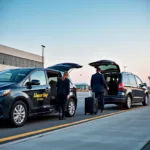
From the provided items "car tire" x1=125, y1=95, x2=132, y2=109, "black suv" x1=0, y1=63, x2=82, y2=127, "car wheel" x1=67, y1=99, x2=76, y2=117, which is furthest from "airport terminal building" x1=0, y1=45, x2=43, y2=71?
"black suv" x1=0, y1=63, x2=82, y2=127

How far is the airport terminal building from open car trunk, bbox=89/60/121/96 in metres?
60.7

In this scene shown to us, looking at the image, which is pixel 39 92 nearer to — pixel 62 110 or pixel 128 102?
pixel 62 110

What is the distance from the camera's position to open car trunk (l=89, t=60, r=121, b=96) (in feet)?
44.6

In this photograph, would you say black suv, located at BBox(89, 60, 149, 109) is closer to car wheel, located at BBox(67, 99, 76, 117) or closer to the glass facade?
car wheel, located at BBox(67, 99, 76, 117)

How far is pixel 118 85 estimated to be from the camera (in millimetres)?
13773

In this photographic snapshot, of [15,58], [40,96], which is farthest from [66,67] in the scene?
[15,58]

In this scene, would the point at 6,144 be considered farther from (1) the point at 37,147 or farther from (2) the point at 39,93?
(2) the point at 39,93

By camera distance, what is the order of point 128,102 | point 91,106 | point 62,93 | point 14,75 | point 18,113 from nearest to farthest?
point 18,113
point 14,75
point 62,93
point 91,106
point 128,102

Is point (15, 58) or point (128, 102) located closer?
point (128, 102)

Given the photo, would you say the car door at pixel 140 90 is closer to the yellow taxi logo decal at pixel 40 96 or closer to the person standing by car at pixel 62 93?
the person standing by car at pixel 62 93

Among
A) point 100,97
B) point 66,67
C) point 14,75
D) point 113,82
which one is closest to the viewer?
point 14,75

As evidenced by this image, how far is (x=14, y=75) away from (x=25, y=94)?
2.72 feet

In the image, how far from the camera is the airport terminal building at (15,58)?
242ft

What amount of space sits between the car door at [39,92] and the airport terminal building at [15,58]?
64.9 m
